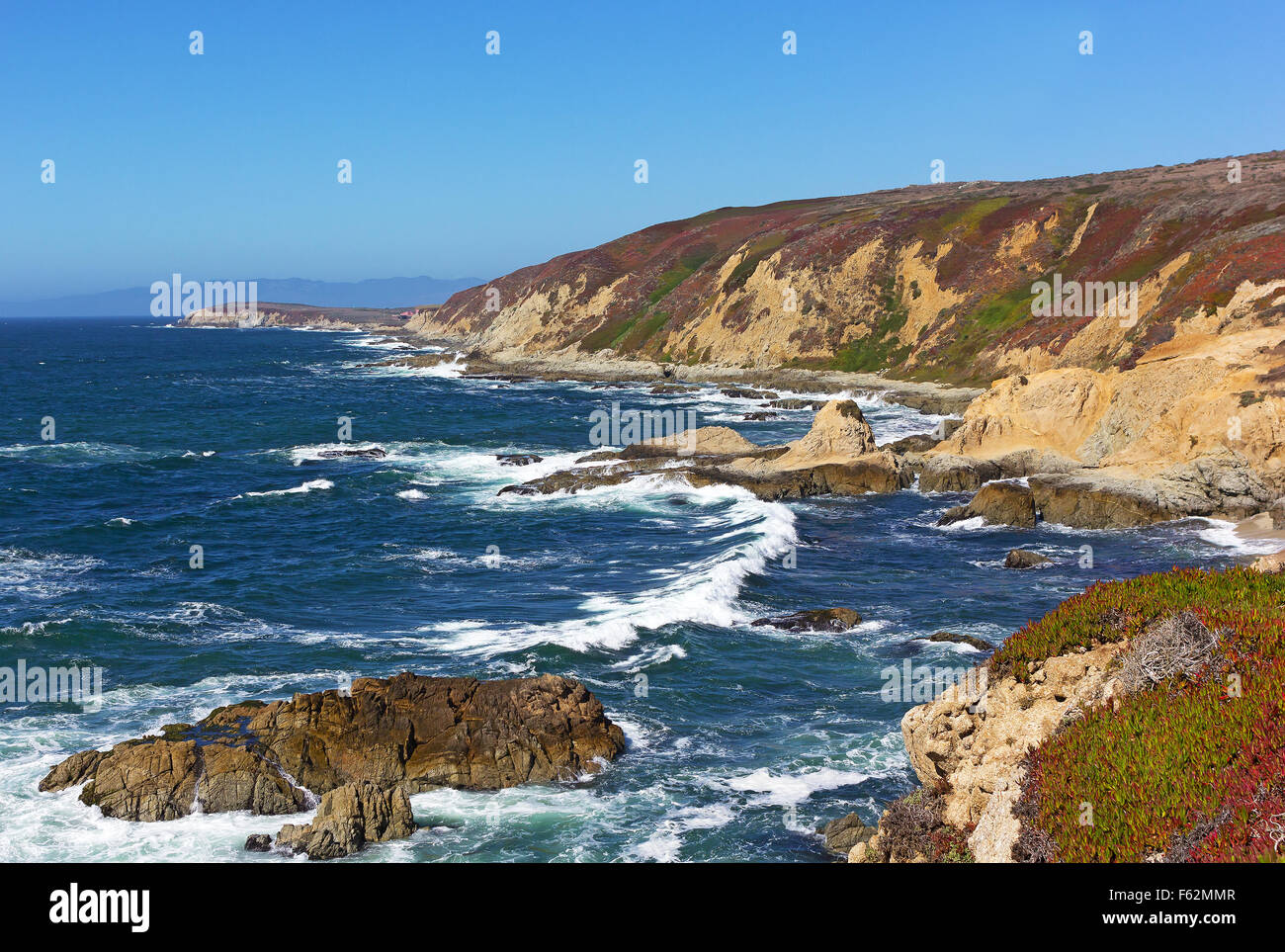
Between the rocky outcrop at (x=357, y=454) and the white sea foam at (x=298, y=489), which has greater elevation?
the rocky outcrop at (x=357, y=454)

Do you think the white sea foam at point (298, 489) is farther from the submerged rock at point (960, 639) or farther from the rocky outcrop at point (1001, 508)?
the submerged rock at point (960, 639)

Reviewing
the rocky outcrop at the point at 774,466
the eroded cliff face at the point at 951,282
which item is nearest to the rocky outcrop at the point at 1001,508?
the rocky outcrop at the point at 774,466

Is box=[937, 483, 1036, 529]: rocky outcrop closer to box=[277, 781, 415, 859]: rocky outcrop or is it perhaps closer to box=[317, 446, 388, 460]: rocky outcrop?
box=[277, 781, 415, 859]: rocky outcrop
